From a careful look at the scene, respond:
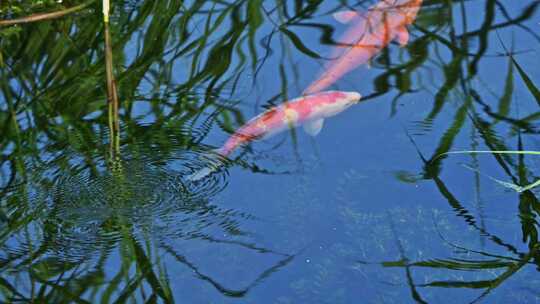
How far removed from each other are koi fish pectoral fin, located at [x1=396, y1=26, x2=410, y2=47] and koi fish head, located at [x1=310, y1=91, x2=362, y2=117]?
359 mm

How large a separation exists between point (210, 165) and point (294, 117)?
1.09 ft

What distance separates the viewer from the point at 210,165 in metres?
2.71

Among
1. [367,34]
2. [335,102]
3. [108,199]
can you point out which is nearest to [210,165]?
[108,199]

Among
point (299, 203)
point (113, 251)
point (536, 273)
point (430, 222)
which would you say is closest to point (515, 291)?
point (536, 273)

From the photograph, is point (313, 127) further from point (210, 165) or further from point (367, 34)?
point (367, 34)

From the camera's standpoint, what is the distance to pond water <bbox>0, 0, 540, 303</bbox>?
91.8 inches

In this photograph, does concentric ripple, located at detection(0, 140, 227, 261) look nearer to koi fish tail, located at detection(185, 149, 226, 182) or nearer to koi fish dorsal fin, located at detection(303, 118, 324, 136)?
koi fish tail, located at detection(185, 149, 226, 182)

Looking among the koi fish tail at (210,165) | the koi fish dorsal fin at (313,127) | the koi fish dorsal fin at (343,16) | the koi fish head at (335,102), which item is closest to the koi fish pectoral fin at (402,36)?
the koi fish dorsal fin at (343,16)

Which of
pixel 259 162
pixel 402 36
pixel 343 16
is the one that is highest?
pixel 343 16

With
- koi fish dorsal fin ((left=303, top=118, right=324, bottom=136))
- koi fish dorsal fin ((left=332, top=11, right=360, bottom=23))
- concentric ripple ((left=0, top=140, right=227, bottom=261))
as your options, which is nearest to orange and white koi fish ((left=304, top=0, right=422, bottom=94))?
koi fish dorsal fin ((left=332, top=11, right=360, bottom=23))

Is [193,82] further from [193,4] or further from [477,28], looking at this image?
[477,28]

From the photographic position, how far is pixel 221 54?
323 cm

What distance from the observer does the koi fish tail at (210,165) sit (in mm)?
2657

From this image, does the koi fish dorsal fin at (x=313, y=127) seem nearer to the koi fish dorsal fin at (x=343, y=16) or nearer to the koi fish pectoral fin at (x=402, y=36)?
the koi fish pectoral fin at (x=402, y=36)
